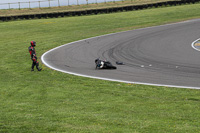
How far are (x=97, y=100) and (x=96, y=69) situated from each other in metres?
5.88

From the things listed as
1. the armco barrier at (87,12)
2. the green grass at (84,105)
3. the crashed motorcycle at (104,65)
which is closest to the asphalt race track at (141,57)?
the crashed motorcycle at (104,65)

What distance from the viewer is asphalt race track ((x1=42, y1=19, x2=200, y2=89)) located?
14350 millimetres

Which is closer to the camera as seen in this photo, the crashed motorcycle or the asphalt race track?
the asphalt race track

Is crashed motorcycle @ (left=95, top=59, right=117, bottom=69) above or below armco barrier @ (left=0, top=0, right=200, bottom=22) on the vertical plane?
below

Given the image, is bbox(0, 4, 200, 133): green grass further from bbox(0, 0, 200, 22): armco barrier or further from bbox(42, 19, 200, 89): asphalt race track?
bbox(0, 0, 200, 22): armco barrier

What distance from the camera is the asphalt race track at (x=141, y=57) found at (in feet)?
47.1

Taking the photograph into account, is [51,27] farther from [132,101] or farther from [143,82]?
[132,101]

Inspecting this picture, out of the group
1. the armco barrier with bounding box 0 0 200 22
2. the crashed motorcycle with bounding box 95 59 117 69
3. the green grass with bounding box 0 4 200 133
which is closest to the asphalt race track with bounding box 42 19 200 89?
the crashed motorcycle with bounding box 95 59 117 69

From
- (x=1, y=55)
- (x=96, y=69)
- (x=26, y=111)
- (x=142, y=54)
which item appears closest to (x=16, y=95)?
(x=26, y=111)

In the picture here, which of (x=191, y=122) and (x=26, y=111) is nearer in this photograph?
(x=191, y=122)

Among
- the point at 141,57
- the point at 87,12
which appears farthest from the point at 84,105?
the point at 87,12

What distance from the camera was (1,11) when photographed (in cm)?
5712

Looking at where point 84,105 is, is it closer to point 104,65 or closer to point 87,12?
point 104,65

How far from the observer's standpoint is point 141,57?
18875 millimetres
